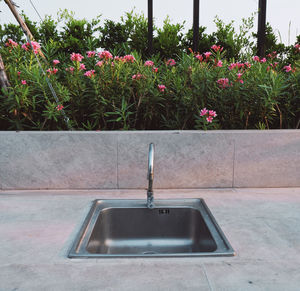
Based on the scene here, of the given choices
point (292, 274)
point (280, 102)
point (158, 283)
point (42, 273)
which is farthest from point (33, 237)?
point (280, 102)

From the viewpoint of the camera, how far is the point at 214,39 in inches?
167

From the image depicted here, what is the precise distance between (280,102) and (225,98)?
0.44 metres

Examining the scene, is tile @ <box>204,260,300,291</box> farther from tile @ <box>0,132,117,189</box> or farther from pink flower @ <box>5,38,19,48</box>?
pink flower @ <box>5,38,19,48</box>

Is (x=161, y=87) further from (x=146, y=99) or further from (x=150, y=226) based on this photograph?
(x=150, y=226)

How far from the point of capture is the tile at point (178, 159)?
1.99 meters

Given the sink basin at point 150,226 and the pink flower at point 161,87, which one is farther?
the pink flower at point 161,87

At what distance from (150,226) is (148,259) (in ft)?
1.94

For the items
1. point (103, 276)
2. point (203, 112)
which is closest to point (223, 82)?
point (203, 112)

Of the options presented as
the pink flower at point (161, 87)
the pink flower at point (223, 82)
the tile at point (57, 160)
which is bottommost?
the tile at point (57, 160)

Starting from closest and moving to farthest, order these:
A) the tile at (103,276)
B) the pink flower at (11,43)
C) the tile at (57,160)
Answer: the tile at (103,276), the tile at (57,160), the pink flower at (11,43)

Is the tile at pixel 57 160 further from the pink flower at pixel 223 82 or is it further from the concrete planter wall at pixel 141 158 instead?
the pink flower at pixel 223 82

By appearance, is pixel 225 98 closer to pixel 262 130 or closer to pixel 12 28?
pixel 262 130

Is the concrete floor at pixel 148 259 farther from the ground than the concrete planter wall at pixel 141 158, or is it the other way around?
the concrete planter wall at pixel 141 158

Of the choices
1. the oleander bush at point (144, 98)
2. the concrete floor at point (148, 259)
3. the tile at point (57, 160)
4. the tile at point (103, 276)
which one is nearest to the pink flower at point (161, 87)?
the oleander bush at point (144, 98)
